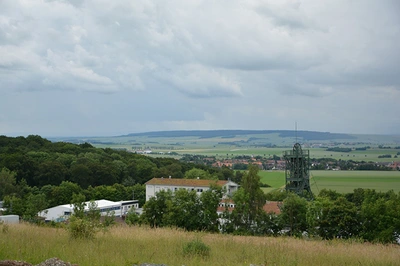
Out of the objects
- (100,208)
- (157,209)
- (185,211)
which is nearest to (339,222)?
(185,211)

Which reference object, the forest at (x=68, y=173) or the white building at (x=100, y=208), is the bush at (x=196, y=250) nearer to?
the white building at (x=100, y=208)

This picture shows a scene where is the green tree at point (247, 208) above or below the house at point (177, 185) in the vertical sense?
above

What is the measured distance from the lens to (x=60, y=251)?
10984 millimetres

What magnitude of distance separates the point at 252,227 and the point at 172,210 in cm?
601

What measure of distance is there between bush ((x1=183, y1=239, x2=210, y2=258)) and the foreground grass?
0.63 ft

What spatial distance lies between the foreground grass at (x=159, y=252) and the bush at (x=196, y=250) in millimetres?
191

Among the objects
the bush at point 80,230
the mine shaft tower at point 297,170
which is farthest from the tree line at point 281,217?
the mine shaft tower at point 297,170

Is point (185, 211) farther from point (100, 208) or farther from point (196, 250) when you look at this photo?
point (100, 208)

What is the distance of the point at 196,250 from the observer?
11.7 meters

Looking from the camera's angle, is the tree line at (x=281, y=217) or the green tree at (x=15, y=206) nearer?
the tree line at (x=281, y=217)

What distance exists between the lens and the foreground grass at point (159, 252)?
34.3ft

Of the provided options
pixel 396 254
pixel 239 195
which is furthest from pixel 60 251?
pixel 239 195

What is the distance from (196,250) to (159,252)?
3.23 feet

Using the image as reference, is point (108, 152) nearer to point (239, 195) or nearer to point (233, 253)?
point (239, 195)
